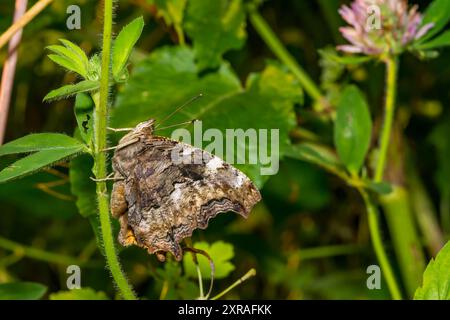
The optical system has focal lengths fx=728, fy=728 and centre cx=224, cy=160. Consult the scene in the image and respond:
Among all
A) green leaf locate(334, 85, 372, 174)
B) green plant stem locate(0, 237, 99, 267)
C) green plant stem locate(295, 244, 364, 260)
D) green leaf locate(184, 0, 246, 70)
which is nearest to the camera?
green leaf locate(334, 85, 372, 174)

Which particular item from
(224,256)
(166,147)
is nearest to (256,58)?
(224,256)

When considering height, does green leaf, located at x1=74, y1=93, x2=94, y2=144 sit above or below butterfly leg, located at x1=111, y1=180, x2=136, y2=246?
above

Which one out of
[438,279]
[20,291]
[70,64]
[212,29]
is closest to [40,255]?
[20,291]

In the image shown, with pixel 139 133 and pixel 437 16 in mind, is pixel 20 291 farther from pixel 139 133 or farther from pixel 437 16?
pixel 437 16

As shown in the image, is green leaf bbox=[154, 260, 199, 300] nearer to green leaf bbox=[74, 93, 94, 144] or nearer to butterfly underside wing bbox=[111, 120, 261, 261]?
butterfly underside wing bbox=[111, 120, 261, 261]

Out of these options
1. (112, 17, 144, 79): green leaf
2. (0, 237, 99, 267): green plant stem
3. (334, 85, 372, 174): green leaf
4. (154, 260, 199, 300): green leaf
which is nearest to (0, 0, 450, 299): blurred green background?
(0, 237, 99, 267): green plant stem

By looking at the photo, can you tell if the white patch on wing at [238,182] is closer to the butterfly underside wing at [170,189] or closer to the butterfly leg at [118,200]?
the butterfly underside wing at [170,189]
